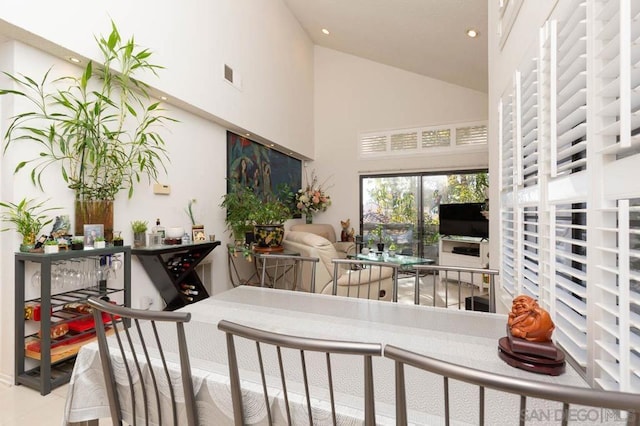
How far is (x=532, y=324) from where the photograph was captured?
3.50 ft

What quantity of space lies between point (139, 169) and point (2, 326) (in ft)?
4.98

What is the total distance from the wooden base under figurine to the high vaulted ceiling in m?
3.92

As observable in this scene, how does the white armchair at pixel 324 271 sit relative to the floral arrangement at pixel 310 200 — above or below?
below

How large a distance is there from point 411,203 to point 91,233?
5.24 m

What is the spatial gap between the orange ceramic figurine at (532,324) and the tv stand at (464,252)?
392 centimetres

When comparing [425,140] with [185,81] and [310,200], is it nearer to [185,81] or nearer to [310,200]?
[310,200]

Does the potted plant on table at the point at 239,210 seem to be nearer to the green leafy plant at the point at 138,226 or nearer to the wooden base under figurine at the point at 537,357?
the green leafy plant at the point at 138,226

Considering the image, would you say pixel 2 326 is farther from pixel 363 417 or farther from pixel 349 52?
pixel 349 52

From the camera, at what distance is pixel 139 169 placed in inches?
118

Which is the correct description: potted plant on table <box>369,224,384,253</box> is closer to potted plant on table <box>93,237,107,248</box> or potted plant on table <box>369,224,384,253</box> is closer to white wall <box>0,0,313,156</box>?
white wall <box>0,0,313,156</box>

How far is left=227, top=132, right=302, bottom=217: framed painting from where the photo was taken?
443cm

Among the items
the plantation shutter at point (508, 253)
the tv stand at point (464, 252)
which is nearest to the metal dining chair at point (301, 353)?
the plantation shutter at point (508, 253)

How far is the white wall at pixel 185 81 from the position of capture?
2.18 meters

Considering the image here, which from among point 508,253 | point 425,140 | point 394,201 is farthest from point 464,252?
point 508,253
